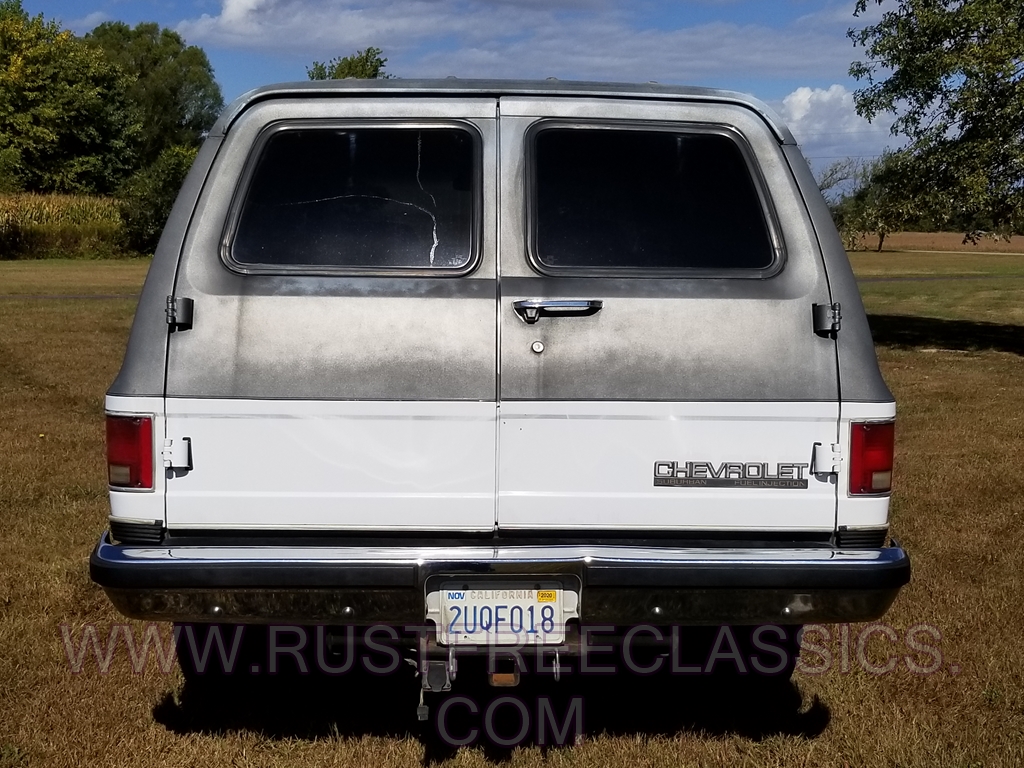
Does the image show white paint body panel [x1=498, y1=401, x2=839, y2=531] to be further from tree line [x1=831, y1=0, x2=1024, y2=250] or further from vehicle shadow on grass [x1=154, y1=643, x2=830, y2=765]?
tree line [x1=831, y1=0, x2=1024, y2=250]

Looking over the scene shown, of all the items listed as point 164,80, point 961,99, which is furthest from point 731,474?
point 164,80

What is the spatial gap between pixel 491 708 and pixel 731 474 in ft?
5.06

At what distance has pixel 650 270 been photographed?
11.0ft

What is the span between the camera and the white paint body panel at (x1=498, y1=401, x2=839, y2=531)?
10.7 feet

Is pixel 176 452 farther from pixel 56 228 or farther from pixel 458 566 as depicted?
pixel 56 228

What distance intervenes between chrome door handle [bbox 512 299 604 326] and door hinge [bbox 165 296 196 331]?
92 cm

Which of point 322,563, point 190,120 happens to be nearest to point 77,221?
point 190,120

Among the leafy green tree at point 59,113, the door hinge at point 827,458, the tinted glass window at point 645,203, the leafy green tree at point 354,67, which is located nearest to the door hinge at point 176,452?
the tinted glass window at point 645,203

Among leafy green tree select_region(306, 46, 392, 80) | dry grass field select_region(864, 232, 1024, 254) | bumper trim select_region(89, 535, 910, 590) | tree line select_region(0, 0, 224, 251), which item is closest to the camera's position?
bumper trim select_region(89, 535, 910, 590)

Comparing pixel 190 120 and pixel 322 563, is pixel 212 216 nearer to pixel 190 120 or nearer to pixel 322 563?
pixel 322 563

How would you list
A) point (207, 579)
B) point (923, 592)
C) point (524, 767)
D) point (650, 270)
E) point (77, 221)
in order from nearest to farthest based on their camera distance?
1. point (207, 579)
2. point (650, 270)
3. point (524, 767)
4. point (923, 592)
5. point (77, 221)

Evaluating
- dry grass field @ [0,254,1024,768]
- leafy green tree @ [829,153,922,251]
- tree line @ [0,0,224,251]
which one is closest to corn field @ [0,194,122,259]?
tree line @ [0,0,224,251]

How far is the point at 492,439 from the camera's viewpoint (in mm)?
3256

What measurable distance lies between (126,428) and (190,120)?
3260 inches
